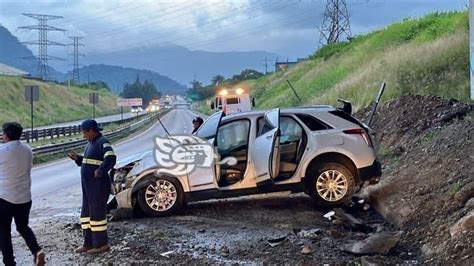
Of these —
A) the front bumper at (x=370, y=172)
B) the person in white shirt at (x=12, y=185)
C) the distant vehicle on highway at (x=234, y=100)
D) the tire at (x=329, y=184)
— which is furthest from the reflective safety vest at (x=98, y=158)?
the distant vehicle on highway at (x=234, y=100)

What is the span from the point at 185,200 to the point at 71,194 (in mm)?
5774

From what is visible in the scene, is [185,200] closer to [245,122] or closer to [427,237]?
[245,122]

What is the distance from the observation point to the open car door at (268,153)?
9695mm

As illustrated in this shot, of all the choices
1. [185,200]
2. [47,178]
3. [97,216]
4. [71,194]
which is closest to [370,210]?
[185,200]

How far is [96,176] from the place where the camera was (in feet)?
23.6

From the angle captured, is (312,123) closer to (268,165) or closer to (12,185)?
(268,165)

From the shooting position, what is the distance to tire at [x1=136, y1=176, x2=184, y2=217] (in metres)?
9.90

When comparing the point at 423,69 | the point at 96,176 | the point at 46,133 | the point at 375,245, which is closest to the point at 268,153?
the point at 375,245

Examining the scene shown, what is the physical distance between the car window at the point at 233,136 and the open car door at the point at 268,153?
0.99ft

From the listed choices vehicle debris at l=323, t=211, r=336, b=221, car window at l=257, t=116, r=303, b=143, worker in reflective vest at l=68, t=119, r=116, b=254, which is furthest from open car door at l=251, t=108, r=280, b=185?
worker in reflective vest at l=68, t=119, r=116, b=254

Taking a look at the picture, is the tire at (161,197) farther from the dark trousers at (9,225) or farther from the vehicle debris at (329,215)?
the dark trousers at (9,225)

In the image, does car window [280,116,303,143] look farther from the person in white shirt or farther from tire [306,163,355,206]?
the person in white shirt

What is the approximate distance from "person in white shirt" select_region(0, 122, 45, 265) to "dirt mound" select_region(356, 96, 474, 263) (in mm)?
4498

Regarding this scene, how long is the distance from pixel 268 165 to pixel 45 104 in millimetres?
84013
